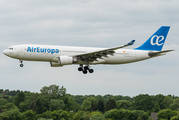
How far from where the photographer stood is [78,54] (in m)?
61.1

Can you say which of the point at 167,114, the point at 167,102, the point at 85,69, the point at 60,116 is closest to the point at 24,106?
the point at 60,116

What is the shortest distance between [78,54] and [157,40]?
64.2 ft

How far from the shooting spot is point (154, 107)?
6737 inches

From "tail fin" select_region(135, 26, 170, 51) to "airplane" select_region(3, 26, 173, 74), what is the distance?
63.0 inches

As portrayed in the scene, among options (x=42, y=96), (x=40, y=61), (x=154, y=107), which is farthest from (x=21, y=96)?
(x=40, y=61)

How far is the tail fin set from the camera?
69312mm

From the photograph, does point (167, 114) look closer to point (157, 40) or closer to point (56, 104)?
point (56, 104)

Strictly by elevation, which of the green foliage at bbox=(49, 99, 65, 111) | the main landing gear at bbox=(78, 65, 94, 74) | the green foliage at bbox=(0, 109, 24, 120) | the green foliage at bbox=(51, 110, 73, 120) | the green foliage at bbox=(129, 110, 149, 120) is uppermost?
the main landing gear at bbox=(78, 65, 94, 74)

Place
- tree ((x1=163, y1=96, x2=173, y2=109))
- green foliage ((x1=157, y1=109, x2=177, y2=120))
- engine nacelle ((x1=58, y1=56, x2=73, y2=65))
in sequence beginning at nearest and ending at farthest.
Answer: engine nacelle ((x1=58, y1=56, x2=73, y2=65))
green foliage ((x1=157, y1=109, x2=177, y2=120))
tree ((x1=163, y1=96, x2=173, y2=109))

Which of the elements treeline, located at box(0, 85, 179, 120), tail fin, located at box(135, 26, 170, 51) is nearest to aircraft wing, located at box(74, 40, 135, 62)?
tail fin, located at box(135, 26, 170, 51)

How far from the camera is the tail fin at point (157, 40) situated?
69312 mm

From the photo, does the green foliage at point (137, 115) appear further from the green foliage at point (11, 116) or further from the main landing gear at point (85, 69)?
the main landing gear at point (85, 69)

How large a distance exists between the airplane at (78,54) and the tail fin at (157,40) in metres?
1.60

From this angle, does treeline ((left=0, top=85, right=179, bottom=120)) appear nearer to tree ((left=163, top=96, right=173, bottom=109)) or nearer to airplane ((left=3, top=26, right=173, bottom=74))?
tree ((left=163, top=96, right=173, bottom=109))
